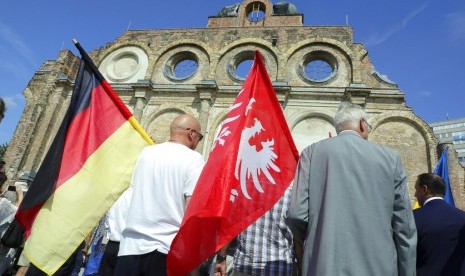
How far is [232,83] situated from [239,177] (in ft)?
42.3

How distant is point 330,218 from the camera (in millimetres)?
2375

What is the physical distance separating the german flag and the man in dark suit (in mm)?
3314

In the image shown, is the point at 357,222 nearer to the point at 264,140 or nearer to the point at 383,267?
the point at 383,267

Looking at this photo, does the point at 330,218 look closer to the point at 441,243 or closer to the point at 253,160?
the point at 253,160

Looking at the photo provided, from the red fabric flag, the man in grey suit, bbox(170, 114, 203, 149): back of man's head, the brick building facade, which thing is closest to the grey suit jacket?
the man in grey suit

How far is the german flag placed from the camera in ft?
11.0

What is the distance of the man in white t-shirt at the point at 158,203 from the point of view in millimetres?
2600

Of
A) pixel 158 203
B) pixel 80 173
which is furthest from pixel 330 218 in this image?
pixel 80 173

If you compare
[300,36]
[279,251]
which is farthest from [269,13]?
[279,251]

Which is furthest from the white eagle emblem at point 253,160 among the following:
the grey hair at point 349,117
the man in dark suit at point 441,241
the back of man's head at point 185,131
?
the man in dark suit at point 441,241

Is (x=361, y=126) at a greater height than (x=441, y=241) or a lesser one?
greater

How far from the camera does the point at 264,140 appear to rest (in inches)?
129

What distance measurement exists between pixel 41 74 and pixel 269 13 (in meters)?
13.2

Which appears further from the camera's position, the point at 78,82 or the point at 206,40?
the point at 206,40
